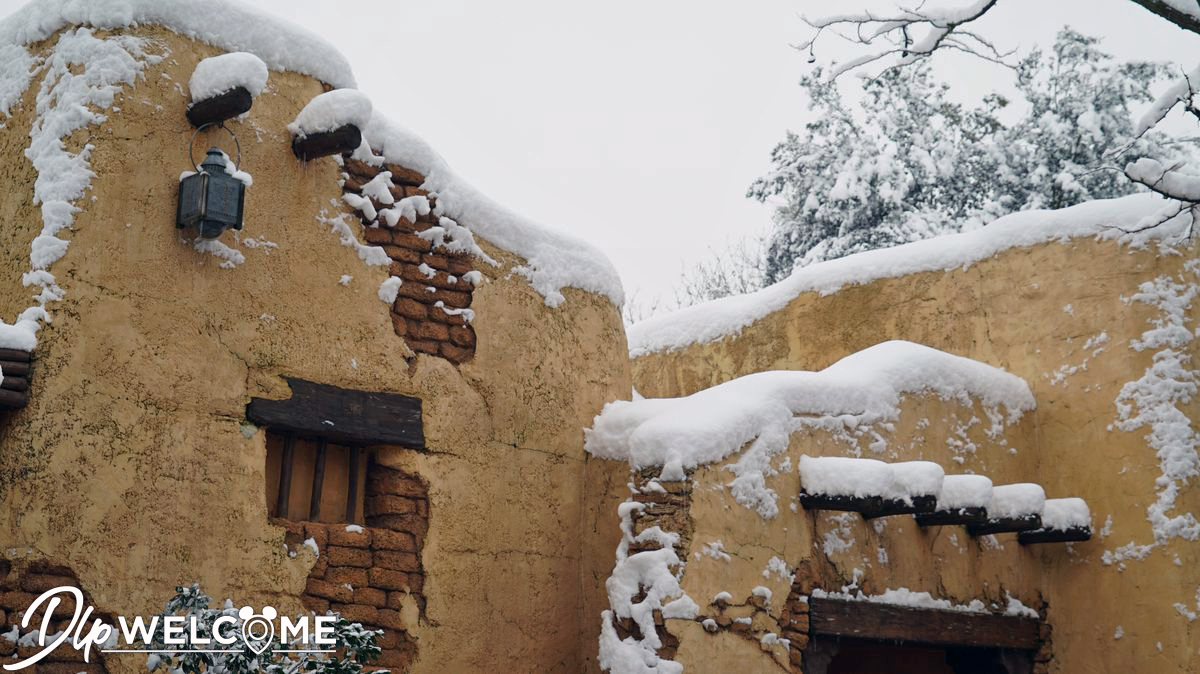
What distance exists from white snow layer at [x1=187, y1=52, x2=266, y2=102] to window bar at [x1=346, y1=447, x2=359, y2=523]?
6.10 feet

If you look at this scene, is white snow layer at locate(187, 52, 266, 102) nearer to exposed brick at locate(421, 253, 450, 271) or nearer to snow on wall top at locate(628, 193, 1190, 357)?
exposed brick at locate(421, 253, 450, 271)

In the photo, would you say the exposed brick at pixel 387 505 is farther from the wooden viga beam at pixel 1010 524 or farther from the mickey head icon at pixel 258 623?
the wooden viga beam at pixel 1010 524

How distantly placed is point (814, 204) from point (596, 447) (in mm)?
10265

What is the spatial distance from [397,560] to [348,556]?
0.93 feet

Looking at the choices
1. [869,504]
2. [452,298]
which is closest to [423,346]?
[452,298]

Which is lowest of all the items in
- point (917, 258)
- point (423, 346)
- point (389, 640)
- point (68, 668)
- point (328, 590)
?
point (68, 668)

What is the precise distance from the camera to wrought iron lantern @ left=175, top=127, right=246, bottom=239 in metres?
5.47

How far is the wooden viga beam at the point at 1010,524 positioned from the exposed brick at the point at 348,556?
357 centimetres

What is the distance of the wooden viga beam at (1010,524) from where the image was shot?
23.5 feet

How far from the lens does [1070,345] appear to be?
8102 mm

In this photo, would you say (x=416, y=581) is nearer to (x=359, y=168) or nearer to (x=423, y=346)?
(x=423, y=346)

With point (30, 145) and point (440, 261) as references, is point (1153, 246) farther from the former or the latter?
point (30, 145)

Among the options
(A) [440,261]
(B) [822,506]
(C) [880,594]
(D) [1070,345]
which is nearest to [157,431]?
(A) [440,261]

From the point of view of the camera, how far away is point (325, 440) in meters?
6.09
